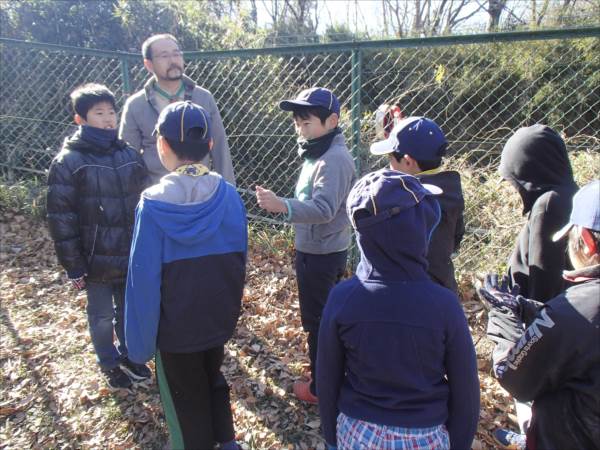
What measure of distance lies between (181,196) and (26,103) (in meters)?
5.79

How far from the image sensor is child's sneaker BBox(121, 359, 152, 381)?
122 inches

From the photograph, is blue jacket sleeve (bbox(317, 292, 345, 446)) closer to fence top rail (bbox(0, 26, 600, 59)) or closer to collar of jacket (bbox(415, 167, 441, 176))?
collar of jacket (bbox(415, 167, 441, 176))

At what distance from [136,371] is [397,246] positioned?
236 cm

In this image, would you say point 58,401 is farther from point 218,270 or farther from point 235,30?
point 235,30

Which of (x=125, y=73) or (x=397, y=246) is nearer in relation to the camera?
(x=397, y=246)

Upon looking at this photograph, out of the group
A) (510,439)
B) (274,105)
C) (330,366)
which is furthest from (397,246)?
(274,105)

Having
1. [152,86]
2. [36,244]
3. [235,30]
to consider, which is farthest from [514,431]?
[235,30]

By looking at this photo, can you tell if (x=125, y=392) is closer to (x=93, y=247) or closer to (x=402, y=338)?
(x=93, y=247)

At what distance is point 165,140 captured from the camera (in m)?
2.02

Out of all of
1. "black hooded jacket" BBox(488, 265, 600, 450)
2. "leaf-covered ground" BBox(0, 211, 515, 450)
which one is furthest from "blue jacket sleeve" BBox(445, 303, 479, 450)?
"leaf-covered ground" BBox(0, 211, 515, 450)

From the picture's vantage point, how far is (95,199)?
2.73 metres

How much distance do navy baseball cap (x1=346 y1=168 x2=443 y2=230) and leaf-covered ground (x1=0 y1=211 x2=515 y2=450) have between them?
67.2 inches

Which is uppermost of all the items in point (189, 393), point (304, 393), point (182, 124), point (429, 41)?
point (429, 41)

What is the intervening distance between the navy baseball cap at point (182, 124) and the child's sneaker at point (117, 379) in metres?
1.80
